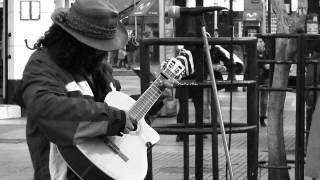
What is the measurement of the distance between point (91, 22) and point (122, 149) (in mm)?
560

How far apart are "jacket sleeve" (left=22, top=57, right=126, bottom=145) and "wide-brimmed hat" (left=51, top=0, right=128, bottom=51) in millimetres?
205

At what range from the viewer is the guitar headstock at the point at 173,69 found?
3.13m

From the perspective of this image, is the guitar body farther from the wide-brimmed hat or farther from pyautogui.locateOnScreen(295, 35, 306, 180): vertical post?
pyautogui.locateOnScreen(295, 35, 306, 180): vertical post

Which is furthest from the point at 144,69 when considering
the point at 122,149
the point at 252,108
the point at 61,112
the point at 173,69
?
the point at 61,112

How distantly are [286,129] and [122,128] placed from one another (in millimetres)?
9020

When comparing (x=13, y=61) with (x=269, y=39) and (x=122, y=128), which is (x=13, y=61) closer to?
(x=269, y=39)

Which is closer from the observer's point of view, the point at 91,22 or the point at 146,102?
the point at 91,22

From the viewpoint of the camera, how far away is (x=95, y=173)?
280 cm

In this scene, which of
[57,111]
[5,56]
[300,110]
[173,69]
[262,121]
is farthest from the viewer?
[5,56]

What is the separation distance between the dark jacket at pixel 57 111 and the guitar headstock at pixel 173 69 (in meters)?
0.40

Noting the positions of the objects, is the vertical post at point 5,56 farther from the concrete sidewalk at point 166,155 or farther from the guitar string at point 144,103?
the guitar string at point 144,103

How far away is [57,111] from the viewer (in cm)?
271

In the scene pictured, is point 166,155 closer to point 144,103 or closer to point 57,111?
point 144,103

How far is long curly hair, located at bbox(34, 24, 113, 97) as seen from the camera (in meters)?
2.86
